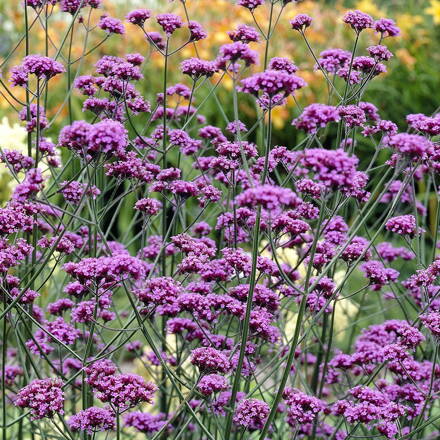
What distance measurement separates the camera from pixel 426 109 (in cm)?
857

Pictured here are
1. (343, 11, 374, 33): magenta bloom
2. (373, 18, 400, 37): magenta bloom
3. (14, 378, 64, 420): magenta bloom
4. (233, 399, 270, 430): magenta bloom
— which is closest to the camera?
(14, 378, 64, 420): magenta bloom

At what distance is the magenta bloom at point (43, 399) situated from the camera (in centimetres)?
229

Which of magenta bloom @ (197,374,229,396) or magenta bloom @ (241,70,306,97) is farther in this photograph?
magenta bloom @ (197,374,229,396)

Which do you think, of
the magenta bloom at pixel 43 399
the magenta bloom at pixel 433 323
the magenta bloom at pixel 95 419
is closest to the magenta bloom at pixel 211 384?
the magenta bloom at pixel 95 419

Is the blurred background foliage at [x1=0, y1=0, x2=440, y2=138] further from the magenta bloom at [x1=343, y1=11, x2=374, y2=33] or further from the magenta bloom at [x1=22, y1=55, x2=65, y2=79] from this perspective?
the magenta bloom at [x1=22, y1=55, x2=65, y2=79]

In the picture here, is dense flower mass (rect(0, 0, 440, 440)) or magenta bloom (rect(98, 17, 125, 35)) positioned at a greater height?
magenta bloom (rect(98, 17, 125, 35))

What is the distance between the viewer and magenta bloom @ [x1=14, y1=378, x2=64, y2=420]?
229 centimetres

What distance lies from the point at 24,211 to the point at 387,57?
1.40m

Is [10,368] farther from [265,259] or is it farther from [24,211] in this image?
[265,259]

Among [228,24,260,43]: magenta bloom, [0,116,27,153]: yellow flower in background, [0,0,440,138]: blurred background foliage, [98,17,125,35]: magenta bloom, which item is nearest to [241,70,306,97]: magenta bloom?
[228,24,260,43]: magenta bloom

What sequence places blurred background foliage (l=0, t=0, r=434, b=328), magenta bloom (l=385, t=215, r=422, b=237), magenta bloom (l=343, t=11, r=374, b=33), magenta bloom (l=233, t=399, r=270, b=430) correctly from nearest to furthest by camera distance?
magenta bloom (l=233, t=399, r=270, b=430) → magenta bloom (l=385, t=215, r=422, b=237) → magenta bloom (l=343, t=11, r=374, b=33) → blurred background foliage (l=0, t=0, r=434, b=328)

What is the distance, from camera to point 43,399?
7.54ft

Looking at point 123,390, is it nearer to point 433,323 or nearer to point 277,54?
point 433,323

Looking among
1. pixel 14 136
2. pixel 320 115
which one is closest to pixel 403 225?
pixel 320 115
